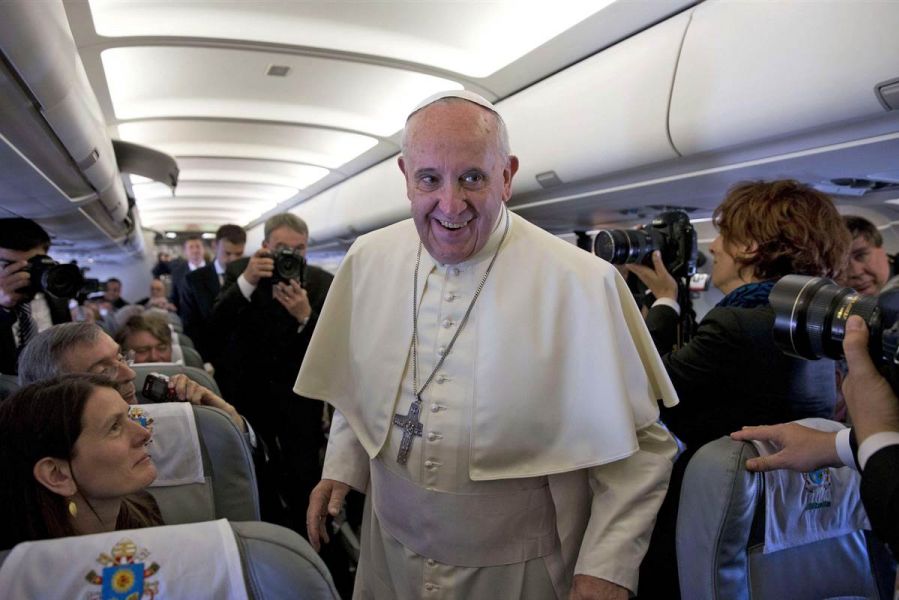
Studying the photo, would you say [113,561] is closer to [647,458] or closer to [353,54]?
[647,458]

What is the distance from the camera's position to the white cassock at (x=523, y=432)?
1406 millimetres

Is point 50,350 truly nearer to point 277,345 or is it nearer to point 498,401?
point 277,345

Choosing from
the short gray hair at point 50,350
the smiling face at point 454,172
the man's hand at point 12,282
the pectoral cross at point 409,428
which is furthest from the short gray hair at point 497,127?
the man's hand at point 12,282

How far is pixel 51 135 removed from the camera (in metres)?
2.22

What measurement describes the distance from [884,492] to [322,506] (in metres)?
1.30

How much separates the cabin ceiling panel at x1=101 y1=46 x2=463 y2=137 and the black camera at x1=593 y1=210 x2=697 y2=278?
4.89 feet

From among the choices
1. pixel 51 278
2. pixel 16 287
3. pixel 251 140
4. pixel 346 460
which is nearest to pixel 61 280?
pixel 51 278

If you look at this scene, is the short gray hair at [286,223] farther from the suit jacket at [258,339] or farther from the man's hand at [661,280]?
the man's hand at [661,280]

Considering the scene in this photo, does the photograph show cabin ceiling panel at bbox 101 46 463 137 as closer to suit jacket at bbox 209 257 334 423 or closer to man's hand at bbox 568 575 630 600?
suit jacket at bbox 209 257 334 423

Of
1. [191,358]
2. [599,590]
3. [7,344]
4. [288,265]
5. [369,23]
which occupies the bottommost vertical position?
[599,590]

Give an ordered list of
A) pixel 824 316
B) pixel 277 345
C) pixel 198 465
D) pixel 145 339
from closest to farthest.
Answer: pixel 824 316, pixel 198 465, pixel 145 339, pixel 277 345

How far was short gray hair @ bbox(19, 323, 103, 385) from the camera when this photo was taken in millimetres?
2113

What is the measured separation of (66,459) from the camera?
1.37 meters

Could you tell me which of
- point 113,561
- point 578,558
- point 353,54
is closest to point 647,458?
point 578,558
